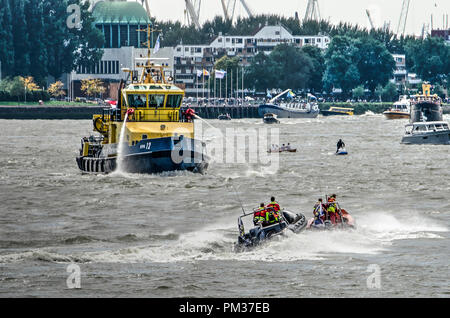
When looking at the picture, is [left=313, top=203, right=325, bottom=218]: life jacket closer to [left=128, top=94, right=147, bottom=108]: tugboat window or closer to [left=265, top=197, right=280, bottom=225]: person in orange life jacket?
[left=265, top=197, right=280, bottom=225]: person in orange life jacket

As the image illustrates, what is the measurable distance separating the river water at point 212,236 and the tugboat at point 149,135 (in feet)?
3.44

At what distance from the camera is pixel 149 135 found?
234 ft

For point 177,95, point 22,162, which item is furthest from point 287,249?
point 22,162

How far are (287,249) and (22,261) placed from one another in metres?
10.2

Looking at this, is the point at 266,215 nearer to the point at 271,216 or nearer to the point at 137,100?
the point at 271,216

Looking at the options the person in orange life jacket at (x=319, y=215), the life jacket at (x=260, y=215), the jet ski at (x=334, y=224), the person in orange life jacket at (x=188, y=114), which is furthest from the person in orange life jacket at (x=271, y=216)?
the person in orange life jacket at (x=188, y=114)

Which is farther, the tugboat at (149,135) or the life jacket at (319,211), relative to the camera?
the tugboat at (149,135)

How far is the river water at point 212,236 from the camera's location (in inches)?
1457

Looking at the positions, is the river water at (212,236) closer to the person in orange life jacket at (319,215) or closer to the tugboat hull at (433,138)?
the person in orange life jacket at (319,215)

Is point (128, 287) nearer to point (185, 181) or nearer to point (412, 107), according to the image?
point (185, 181)

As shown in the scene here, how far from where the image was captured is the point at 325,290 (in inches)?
1425

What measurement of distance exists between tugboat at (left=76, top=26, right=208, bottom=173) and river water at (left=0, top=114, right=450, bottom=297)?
105cm

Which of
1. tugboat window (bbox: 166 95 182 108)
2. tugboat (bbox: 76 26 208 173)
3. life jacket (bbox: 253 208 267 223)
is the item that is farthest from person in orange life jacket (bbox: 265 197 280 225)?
tugboat window (bbox: 166 95 182 108)

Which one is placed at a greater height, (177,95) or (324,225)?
(177,95)
